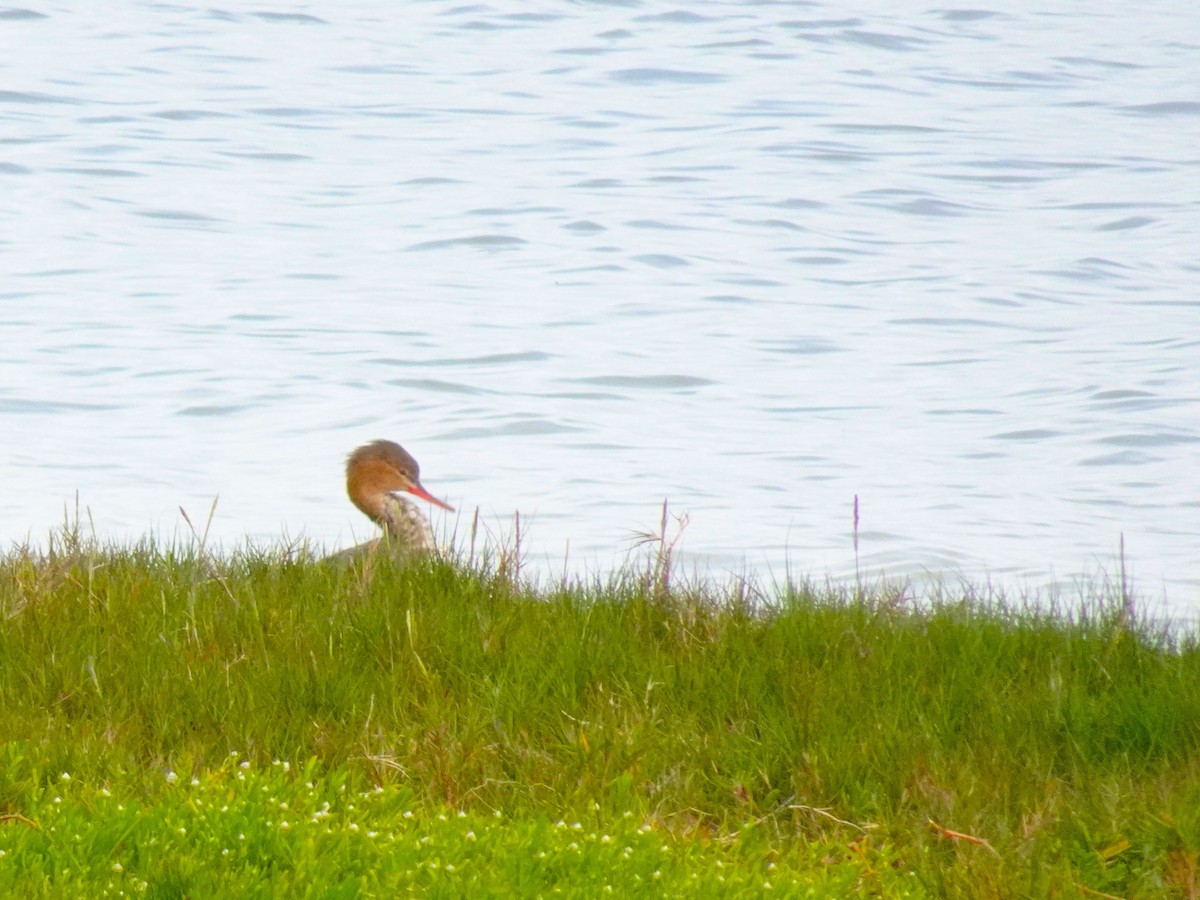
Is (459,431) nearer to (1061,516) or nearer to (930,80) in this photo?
(1061,516)

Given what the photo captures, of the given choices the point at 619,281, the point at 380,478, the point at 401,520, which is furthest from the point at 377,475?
the point at 619,281

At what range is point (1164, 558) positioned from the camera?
988 cm

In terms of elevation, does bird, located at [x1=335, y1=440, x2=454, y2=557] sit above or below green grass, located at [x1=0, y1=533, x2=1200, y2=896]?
below

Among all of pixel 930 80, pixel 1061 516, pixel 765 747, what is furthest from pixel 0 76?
pixel 765 747

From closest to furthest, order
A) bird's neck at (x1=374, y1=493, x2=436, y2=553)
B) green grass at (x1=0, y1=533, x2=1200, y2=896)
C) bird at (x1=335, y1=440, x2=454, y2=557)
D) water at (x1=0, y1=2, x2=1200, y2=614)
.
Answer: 1. green grass at (x1=0, y1=533, x2=1200, y2=896)
2. bird's neck at (x1=374, y1=493, x2=436, y2=553)
3. bird at (x1=335, y1=440, x2=454, y2=557)
4. water at (x1=0, y1=2, x2=1200, y2=614)

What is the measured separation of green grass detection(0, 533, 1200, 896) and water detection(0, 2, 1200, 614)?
1771mm

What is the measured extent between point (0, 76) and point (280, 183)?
8538mm

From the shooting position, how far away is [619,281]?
58.3 feet

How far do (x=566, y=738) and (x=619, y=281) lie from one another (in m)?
13.2

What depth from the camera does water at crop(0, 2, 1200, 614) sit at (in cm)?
1129

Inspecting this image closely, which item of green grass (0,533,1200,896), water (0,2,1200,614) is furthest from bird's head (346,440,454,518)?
green grass (0,533,1200,896)

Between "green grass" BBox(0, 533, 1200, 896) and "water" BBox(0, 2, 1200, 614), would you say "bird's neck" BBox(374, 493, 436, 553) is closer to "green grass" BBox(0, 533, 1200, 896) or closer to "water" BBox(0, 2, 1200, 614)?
"water" BBox(0, 2, 1200, 614)

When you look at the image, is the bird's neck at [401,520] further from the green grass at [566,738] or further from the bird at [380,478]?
the green grass at [566,738]

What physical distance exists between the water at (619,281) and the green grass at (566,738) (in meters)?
1.77
